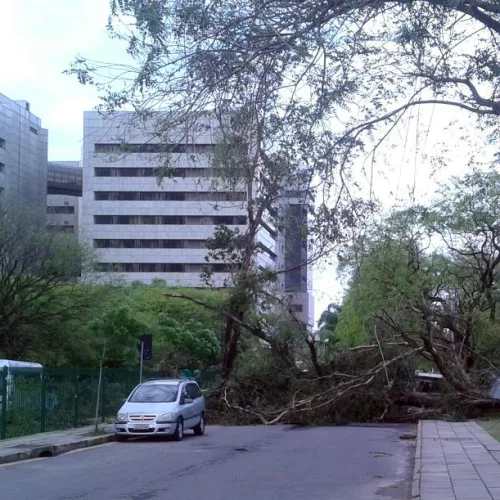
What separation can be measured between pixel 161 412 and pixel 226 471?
23.6 ft

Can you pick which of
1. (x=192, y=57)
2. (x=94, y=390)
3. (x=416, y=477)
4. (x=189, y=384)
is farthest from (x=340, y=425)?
(x=192, y=57)

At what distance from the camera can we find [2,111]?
2670 inches

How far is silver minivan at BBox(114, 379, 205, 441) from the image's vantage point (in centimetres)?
2314

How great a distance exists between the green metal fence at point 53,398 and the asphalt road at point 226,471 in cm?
249

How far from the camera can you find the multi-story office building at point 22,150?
7019 centimetres

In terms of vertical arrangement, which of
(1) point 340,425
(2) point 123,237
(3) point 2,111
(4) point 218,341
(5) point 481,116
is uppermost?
(3) point 2,111

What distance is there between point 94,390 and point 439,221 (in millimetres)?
16013

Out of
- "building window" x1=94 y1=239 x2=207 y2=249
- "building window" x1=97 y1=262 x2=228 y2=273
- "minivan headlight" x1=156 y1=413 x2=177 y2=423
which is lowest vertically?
"minivan headlight" x1=156 y1=413 x2=177 y2=423

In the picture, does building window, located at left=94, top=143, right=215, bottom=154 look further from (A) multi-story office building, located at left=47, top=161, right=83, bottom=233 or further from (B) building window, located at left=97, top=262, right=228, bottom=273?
(A) multi-story office building, located at left=47, top=161, right=83, bottom=233

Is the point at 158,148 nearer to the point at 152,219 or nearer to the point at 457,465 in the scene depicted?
the point at 457,465

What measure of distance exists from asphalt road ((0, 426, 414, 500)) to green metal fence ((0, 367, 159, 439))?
249cm

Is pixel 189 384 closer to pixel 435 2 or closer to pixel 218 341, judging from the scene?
pixel 435 2

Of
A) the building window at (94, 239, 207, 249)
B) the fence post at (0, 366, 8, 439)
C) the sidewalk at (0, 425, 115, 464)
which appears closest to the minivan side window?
the sidewalk at (0, 425, 115, 464)

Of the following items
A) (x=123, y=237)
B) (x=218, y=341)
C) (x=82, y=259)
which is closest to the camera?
(x=82, y=259)
